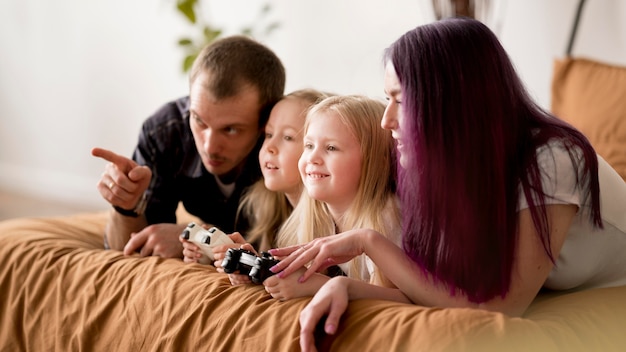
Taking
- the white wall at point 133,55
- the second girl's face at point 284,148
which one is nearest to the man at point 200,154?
the second girl's face at point 284,148

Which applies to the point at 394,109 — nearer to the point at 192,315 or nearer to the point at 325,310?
the point at 325,310

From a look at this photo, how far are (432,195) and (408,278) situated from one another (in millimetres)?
144

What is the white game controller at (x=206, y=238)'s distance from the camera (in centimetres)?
150

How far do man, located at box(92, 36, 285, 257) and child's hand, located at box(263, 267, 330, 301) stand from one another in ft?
1.50

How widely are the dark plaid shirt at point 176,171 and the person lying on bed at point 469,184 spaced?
72cm

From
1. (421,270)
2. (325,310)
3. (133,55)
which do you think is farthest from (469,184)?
(133,55)

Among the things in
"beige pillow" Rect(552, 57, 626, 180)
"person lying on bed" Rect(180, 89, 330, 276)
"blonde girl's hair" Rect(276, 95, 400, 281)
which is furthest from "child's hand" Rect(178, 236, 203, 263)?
"beige pillow" Rect(552, 57, 626, 180)

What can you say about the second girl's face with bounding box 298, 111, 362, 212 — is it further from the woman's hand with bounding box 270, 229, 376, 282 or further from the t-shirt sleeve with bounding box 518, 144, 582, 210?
the t-shirt sleeve with bounding box 518, 144, 582, 210

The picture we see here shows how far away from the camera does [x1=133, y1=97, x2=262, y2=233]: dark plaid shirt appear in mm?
1967

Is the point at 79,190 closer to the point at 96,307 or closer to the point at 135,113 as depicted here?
the point at 135,113

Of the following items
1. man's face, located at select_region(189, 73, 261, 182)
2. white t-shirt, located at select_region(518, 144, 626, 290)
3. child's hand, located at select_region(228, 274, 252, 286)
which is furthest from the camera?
man's face, located at select_region(189, 73, 261, 182)

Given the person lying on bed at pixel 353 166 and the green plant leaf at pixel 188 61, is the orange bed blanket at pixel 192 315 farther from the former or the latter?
the green plant leaf at pixel 188 61

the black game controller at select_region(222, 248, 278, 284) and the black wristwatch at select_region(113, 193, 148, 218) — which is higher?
the black game controller at select_region(222, 248, 278, 284)

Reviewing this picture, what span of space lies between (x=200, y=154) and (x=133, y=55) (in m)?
2.02
